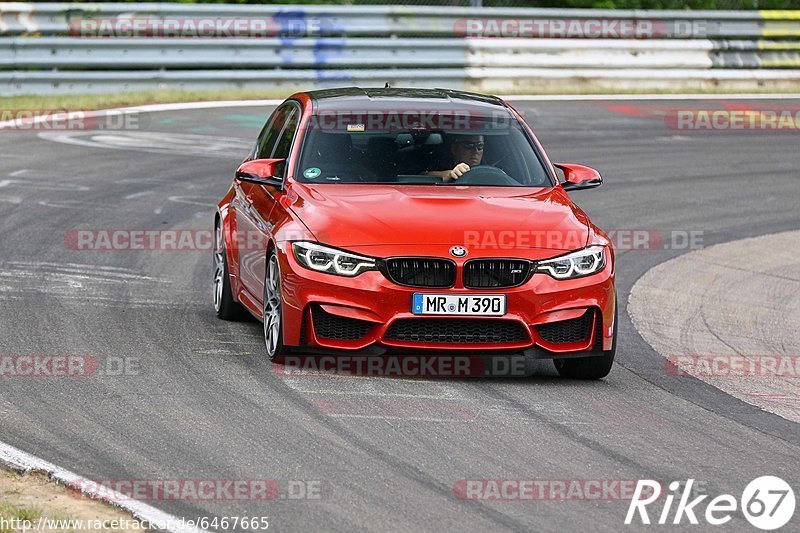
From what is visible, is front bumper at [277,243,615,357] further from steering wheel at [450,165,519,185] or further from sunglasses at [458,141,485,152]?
sunglasses at [458,141,485,152]

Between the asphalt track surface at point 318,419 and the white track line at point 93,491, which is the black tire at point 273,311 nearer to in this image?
the asphalt track surface at point 318,419

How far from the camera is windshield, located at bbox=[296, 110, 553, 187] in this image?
9391mm

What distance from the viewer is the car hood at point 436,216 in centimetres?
832

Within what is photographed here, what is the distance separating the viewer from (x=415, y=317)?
8.16 m

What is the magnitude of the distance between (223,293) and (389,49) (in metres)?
14.0

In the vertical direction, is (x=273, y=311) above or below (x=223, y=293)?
above

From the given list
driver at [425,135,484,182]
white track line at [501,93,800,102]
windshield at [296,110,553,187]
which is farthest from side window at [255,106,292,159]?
white track line at [501,93,800,102]

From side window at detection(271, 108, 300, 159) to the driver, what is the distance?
0.97m

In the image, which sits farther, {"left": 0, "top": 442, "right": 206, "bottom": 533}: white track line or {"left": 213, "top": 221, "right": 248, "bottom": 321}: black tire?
{"left": 213, "top": 221, "right": 248, "bottom": 321}: black tire

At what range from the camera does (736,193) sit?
57.1 ft

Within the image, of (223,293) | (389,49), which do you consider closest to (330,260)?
(223,293)

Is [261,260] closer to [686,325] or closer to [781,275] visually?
[686,325]

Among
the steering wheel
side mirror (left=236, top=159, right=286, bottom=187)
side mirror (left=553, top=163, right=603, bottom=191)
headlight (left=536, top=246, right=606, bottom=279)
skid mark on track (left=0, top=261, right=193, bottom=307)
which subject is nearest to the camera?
headlight (left=536, top=246, right=606, bottom=279)

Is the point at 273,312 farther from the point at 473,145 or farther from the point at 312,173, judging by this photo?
the point at 473,145
